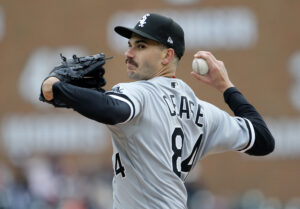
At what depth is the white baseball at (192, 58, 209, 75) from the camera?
13.9ft

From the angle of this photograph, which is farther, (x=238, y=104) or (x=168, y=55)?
(x=238, y=104)

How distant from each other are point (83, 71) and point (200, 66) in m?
0.76

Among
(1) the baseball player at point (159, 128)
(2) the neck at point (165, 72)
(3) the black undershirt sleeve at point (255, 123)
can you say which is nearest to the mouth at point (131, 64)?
(1) the baseball player at point (159, 128)

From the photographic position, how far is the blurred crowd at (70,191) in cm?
1078

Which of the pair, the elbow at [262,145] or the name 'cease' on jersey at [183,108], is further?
the elbow at [262,145]

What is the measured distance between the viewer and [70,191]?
11695mm

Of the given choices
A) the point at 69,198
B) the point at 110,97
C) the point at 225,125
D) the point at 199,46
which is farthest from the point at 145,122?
the point at 199,46

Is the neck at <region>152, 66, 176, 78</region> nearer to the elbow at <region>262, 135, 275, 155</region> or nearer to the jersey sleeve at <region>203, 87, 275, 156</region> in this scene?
the jersey sleeve at <region>203, 87, 275, 156</region>

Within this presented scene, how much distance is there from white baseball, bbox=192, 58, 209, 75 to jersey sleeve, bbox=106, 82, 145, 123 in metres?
0.47

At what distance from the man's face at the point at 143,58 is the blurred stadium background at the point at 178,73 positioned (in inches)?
364

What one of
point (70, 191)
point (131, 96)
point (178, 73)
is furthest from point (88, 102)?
point (178, 73)

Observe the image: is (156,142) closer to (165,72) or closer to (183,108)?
(183,108)

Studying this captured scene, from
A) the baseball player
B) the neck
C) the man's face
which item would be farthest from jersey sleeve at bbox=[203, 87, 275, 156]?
the man's face

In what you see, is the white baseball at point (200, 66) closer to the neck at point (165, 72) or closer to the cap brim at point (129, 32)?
the neck at point (165, 72)
